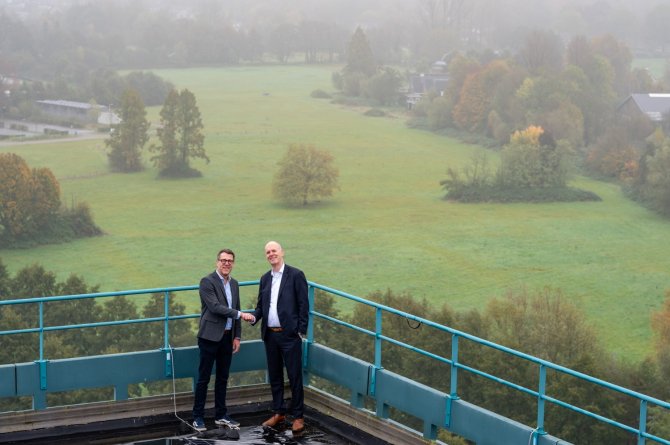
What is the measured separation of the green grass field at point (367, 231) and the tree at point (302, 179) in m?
1.36

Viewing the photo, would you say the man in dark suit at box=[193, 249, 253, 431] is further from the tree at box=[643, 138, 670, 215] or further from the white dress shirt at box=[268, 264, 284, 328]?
the tree at box=[643, 138, 670, 215]

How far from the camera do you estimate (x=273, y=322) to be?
27.4 ft

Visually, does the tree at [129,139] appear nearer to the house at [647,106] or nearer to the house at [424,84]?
the house at [424,84]

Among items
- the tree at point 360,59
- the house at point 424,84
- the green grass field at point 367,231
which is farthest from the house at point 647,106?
the tree at point 360,59

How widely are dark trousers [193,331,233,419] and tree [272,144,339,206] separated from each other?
78390 millimetres

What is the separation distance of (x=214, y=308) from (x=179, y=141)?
95363 mm

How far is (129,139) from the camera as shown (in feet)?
337

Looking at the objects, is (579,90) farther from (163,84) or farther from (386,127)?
(163,84)

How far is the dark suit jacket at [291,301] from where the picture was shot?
8.29 m

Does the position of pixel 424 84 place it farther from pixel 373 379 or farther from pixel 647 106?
pixel 373 379

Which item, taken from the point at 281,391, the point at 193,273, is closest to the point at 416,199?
the point at 193,273

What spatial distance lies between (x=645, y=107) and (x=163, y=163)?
50.9 metres

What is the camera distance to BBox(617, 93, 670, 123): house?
11444cm

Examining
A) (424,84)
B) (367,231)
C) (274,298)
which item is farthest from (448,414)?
(424,84)
